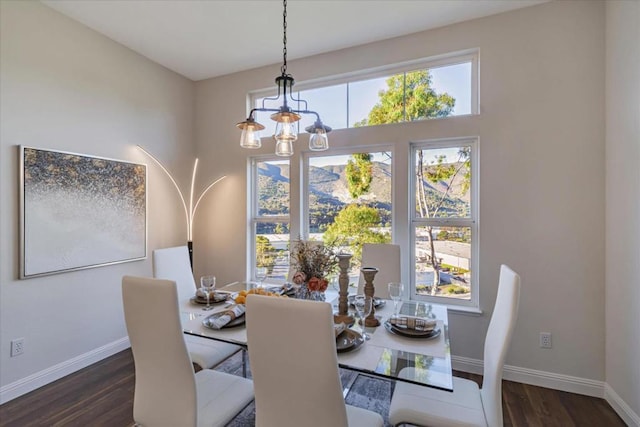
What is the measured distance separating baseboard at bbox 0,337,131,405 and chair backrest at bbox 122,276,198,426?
1.63m

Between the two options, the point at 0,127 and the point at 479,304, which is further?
the point at 479,304

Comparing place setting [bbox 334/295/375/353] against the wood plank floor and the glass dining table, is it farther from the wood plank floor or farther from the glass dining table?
the wood plank floor

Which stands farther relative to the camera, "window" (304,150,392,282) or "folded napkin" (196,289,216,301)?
"window" (304,150,392,282)

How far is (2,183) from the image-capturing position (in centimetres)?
220

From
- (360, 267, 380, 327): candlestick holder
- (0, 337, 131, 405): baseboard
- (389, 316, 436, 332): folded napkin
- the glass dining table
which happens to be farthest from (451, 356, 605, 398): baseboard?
(0, 337, 131, 405): baseboard

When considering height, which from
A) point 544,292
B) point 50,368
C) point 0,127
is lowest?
point 50,368

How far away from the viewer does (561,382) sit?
2.34 m

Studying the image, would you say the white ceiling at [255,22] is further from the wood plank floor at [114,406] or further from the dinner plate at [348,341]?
the wood plank floor at [114,406]

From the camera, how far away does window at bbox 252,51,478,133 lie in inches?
108

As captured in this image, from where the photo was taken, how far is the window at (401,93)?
276 cm

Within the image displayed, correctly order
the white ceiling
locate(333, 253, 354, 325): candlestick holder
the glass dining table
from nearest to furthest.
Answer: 1. the glass dining table
2. locate(333, 253, 354, 325): candlestick holder
3. the white ceiling

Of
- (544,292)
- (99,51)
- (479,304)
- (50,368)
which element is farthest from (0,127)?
(544,292)

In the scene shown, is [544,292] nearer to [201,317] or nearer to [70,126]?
[201,317]

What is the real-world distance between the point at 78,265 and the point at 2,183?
825mm
